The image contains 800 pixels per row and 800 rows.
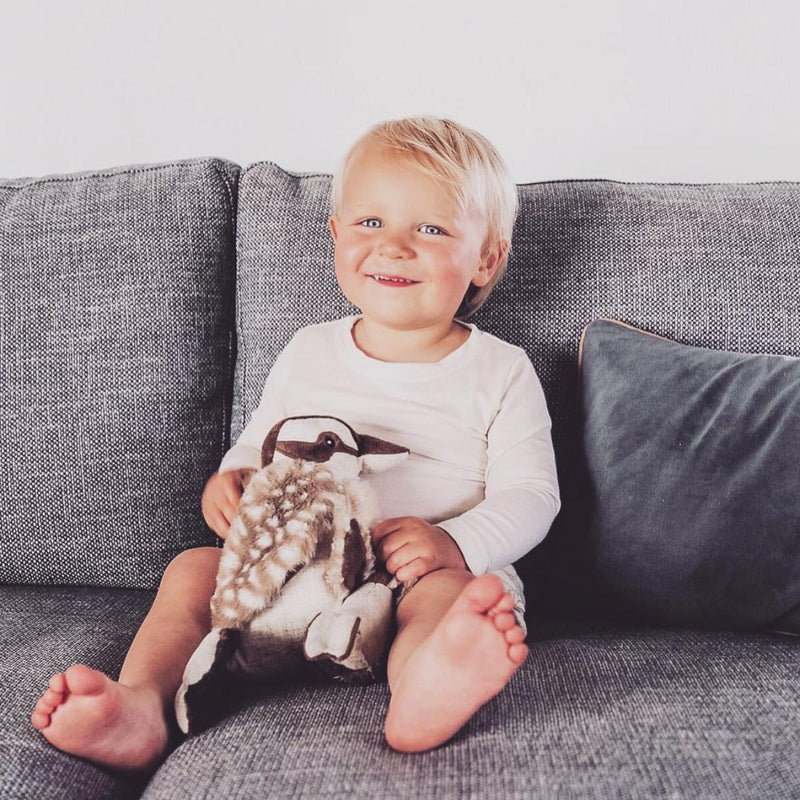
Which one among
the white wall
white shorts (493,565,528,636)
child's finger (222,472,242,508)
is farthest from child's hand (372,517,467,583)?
the white wall

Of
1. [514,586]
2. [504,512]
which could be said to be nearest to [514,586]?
[514,586]

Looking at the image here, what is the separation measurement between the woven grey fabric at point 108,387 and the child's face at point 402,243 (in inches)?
11.6

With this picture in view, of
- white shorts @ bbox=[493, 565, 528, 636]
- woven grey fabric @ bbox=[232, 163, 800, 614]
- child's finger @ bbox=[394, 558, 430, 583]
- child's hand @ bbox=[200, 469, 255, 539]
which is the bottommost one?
white shorts @ bbox=[493, 565, 528, 636]

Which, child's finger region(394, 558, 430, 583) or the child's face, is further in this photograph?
the child's face

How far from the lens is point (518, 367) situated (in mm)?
1184

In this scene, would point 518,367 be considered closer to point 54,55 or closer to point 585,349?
point 585,349

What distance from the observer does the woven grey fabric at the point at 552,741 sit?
711mm

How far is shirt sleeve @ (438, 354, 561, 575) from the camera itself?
3.38 ft

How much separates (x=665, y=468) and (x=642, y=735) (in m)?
0.39

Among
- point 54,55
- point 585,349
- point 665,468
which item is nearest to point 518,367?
point 585,349

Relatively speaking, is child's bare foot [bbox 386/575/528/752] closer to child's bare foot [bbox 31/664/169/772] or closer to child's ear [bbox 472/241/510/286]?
child's bare foot [bbox 31/664/169/772]

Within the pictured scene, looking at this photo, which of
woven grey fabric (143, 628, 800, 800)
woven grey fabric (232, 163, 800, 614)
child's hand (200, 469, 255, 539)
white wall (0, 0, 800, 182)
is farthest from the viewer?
white wall (0, 0, 800, 182)

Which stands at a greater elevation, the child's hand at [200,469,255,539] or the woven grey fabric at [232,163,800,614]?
the woven grey fabric at [232,163,800,614]

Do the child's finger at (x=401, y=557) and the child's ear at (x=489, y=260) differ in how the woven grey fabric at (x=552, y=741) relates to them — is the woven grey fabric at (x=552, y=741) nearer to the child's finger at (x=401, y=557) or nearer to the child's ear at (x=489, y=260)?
the child's finger at (x=401, y=557)
